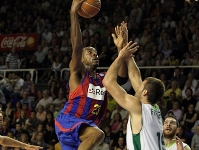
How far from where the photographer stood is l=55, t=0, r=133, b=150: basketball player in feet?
21.9

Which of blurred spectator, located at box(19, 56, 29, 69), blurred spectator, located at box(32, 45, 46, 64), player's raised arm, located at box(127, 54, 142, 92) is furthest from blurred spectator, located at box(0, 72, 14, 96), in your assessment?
player's raised arm, located at box(127, 54, 142, 92)

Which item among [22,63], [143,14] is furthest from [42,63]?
[143,14]

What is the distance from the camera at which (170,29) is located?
14.1 meters

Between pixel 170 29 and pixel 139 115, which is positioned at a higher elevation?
pixel 170 29

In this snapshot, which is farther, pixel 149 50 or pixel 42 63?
pixel 42 63

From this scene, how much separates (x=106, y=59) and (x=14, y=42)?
13.5 ft

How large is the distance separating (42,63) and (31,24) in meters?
2.36

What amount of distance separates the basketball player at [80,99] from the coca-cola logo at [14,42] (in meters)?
10.2

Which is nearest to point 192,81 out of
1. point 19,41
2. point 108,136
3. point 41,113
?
point 108,136

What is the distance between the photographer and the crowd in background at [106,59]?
11672 mm

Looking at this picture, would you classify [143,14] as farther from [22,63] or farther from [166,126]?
→ [166,126]

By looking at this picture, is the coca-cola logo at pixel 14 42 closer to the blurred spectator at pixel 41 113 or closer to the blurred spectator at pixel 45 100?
the blurred spectator at pixel 45 100

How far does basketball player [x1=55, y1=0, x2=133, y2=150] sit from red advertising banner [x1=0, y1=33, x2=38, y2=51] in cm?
996

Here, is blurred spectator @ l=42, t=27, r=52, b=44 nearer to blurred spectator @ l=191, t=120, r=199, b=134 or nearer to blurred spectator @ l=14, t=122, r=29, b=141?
blurred spectator @ l=14, t=122, r=29, b=141
